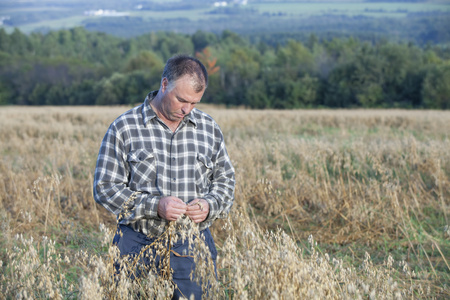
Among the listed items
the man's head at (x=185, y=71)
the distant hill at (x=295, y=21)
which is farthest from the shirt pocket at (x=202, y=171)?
the distant hill at (x=295, y=21)

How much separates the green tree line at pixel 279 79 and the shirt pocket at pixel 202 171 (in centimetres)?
5105

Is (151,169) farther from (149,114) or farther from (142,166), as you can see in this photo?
(149,114)

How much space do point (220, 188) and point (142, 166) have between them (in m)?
0.50

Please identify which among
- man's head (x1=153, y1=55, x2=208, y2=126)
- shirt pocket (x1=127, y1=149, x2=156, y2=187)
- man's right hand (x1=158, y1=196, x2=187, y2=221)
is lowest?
man's right hand (x1=158, y1=196, x2=187, y2=221)

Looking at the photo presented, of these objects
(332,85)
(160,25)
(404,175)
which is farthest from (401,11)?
(404,175)

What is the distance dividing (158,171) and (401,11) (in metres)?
171

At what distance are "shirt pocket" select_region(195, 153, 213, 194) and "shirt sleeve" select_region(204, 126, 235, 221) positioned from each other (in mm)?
52

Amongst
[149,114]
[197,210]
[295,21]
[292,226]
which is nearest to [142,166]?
[149,114]

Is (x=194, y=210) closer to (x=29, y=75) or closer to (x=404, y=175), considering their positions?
(x=404, y=175)

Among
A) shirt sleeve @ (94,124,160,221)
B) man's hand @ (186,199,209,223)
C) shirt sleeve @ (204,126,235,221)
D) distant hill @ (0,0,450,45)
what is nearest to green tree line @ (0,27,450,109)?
distant hill @ (0,0,450,45)

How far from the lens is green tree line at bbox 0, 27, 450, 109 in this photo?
5262 cm

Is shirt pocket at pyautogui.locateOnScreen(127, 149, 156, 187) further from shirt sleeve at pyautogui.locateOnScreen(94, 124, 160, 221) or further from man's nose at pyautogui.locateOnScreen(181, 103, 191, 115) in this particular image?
man's nose at pyautogui.locateOnScreen(181, 103, 191, 115)

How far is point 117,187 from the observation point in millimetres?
2676

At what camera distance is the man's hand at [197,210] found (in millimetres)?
2588
